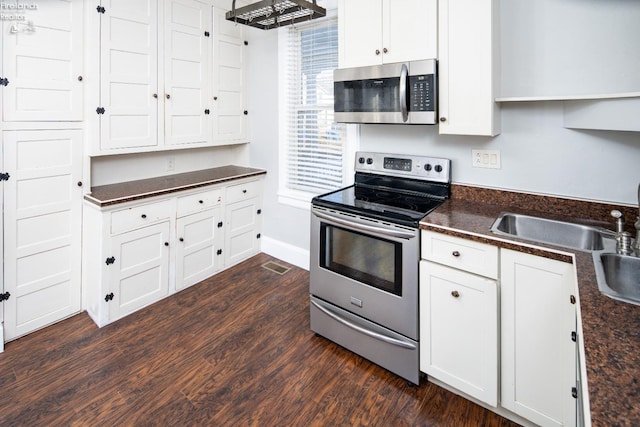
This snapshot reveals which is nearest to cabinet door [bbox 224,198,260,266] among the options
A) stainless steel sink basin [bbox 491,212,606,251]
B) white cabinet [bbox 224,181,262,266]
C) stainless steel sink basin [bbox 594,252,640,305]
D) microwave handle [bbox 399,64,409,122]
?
white cabinet [bbox 224,181,262,266]

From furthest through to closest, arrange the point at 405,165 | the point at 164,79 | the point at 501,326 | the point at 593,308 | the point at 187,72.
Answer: the point at 187,72, the point at 164,79, the point at 405,165, the point at 501,326, the point at 593,308

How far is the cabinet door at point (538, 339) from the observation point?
4.81 ft

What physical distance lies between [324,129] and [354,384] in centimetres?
204

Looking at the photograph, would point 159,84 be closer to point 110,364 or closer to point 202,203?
point 202,203

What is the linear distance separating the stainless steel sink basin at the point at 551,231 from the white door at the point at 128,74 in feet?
8.45

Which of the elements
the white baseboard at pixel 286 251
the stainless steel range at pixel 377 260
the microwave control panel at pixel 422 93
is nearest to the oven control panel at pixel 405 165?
the stainless steel range at pixel 377 260

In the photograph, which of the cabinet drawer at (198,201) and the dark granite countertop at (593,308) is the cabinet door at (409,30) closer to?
the dark granite countertop at (593,308)

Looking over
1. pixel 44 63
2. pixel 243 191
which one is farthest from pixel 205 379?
pixel 44 63

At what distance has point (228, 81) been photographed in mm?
3430

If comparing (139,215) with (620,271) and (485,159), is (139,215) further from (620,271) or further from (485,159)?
(620,271)

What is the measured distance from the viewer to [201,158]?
367 centimetres

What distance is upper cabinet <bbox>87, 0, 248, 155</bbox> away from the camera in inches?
100.0

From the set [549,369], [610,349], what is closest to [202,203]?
[549,369]

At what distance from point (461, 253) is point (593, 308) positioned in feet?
2.54
